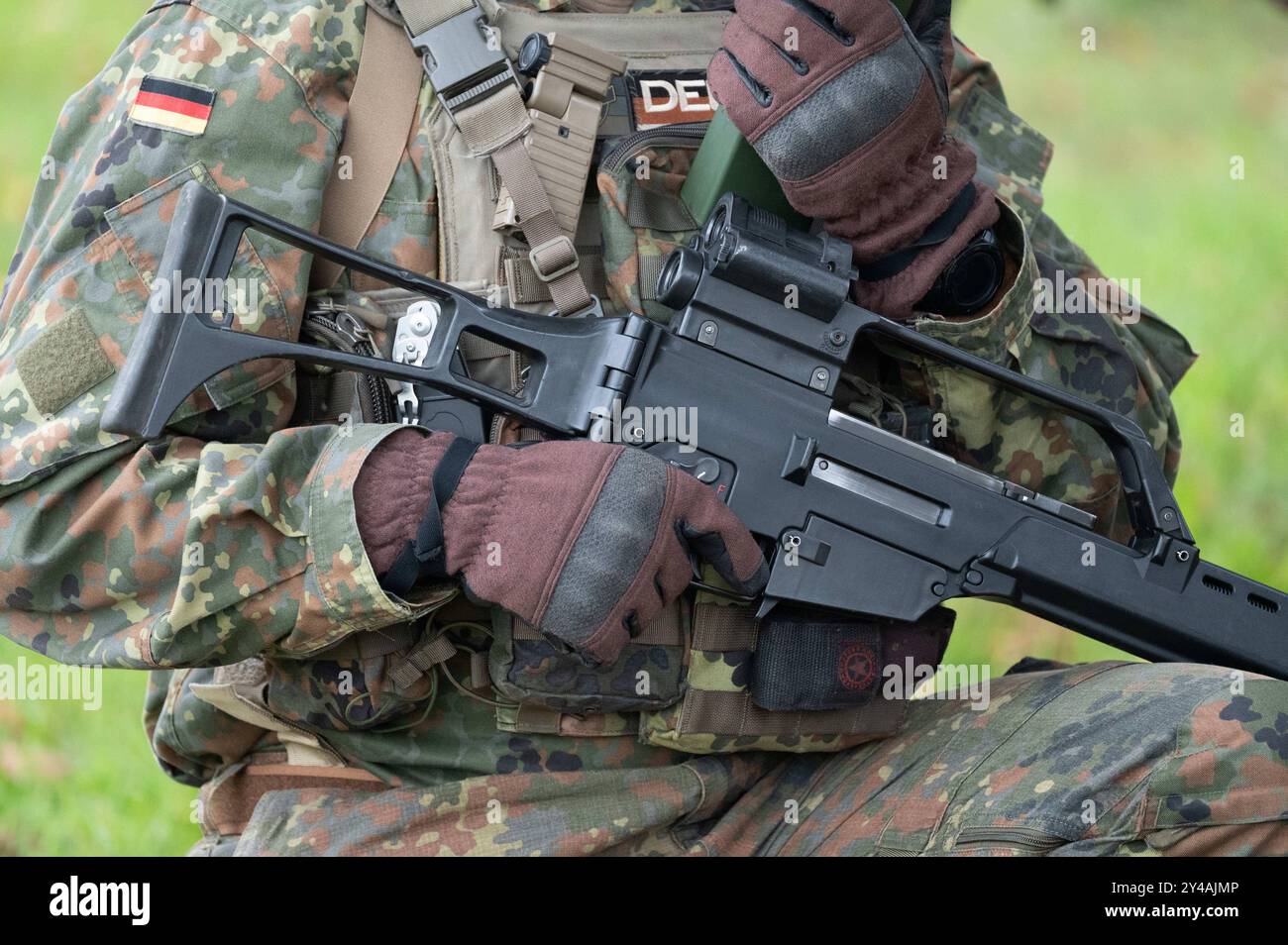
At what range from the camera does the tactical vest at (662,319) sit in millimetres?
2148

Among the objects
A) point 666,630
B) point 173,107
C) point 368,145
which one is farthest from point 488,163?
point 666,630

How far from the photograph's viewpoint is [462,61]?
2133mm

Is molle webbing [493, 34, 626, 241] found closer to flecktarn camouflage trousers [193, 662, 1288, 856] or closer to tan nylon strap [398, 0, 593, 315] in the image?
tan nylon strap [398, 0, 593, 315]

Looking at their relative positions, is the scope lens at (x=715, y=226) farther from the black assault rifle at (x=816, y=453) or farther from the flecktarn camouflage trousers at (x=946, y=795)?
the flecktarn camouflage trousers at (x=946, y=795)

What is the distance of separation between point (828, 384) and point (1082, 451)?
62 cm

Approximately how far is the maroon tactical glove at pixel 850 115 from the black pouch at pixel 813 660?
0.57m

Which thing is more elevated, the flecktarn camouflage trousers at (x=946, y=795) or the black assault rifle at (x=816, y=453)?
the black assault rifle at (x=816, y=453)

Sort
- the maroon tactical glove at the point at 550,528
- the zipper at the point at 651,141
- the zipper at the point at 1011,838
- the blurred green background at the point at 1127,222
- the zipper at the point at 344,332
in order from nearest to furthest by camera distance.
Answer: the maroon tactical glove at the point at 550,528 → the zipper at the point at 1011,838 → the zipper at the point at 344,332 → the zipper at the point at 651,141 → the blurred green background at the point at 1127,222

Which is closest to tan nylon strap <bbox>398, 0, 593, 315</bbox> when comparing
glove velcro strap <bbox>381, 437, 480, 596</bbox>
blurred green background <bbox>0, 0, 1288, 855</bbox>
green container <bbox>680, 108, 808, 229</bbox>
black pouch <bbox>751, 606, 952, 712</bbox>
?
green container <bbox>680, 108, 808, 229</bbox>

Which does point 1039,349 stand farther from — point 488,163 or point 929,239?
point 488,163

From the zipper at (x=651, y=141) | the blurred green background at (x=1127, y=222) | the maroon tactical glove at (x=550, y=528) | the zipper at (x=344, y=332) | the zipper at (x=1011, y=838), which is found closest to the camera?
the maroon tactical glove at (x=550, y=528)

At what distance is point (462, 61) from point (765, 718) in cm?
118

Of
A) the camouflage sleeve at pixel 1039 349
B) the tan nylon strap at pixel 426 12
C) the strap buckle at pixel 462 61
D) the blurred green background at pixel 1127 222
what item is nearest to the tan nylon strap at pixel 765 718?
the camouflage sleeve at pixel 1039 349

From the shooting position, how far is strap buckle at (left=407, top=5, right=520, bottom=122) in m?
2.13
